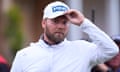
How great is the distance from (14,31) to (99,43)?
727cm

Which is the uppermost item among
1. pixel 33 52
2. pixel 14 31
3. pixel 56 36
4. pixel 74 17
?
pixel 74 17

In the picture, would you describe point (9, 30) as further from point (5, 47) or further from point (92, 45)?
point (92, 45)

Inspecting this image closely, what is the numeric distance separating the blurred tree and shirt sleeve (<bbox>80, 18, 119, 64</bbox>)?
6.84m

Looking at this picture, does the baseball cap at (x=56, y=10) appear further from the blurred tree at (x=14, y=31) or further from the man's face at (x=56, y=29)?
the blurred tree at (x=14, y=31)

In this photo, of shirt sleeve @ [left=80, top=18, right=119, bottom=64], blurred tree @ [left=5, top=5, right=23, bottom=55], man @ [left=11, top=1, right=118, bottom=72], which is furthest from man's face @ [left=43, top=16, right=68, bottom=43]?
blurred tree @ [left=5, top=5, right=23, bottom=55]

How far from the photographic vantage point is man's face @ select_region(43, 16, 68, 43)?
3.38 meters

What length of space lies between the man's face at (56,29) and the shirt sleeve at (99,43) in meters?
0.13

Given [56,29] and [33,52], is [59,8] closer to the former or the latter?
[56,29]

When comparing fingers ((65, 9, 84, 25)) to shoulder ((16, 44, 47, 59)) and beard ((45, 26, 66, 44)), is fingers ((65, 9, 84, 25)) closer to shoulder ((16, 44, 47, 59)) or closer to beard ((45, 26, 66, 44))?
beard ((45, 26, 66, 44))

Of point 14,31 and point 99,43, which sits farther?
point 14,31

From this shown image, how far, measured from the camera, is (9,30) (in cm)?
1040

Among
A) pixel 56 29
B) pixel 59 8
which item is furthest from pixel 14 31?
pixel 56 29

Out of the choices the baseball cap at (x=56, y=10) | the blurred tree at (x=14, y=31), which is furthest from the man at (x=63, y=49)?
the blurred tree at (x=14, y=31)

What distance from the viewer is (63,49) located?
3443 millimetres
